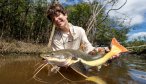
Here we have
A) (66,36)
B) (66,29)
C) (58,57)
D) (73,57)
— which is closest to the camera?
(58,57)

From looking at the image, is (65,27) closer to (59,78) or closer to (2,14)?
(59,78)

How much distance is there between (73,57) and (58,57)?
362 millimetres

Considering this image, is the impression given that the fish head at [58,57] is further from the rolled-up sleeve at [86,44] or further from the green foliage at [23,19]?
the green foliage at [23,19]

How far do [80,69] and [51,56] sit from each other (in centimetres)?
87

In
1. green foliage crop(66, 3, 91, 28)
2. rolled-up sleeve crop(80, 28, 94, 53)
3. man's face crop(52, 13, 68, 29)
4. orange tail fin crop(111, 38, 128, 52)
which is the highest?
man's face crop(52, 13, 68, 29)

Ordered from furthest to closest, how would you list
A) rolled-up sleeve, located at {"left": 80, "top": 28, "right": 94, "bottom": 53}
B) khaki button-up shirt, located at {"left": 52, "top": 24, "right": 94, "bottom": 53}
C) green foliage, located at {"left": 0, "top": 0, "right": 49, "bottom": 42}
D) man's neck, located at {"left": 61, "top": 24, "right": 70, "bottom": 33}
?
green foliage, located at {"left": 0, "top": 0, "right": 49, "bottom": 42} < rolled-up sleeve, located at {"left": 80, "top": 28, "right": 94, "bottom": 53} < khaki button-up shirt, located at {"left": 52, "top": 24, "right": 94, "bottom": 53} < man's neck, located at {"left": 61, "top": 24, "right": 70, "bottom": 33}

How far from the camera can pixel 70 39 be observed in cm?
712

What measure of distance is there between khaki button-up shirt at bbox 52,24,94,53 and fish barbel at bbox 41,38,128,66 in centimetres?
120

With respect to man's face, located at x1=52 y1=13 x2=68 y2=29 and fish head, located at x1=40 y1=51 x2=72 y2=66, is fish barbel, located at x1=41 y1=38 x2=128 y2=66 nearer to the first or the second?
fish head, located at x1=40 y1=51 x2=72 y2=66

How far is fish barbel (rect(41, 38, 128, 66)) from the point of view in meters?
5.34

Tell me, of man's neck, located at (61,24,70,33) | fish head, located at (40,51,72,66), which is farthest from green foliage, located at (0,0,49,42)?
fish head, located at (40,51,72,66)

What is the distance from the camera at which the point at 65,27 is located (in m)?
6.79

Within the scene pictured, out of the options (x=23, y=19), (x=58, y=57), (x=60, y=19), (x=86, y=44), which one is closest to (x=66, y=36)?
(x=86, y=44)

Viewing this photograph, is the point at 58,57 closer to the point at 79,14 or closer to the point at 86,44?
the point at 86,44
